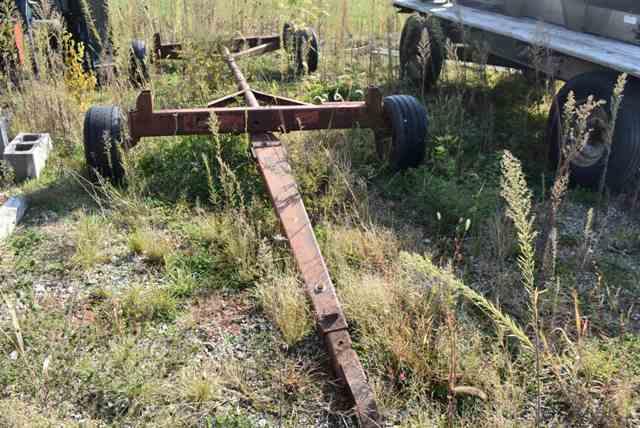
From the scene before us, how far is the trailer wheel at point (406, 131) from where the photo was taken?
14.3ft

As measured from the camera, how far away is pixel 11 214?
3.83 metres

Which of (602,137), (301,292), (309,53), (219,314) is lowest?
(219,314)

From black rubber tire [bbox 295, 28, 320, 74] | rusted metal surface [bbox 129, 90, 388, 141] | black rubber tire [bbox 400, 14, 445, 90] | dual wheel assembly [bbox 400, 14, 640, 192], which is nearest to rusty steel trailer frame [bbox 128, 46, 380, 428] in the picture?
rusted metal surface [bbox 129, 90, 388, 141]

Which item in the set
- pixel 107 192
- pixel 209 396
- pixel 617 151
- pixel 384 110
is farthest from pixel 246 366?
pixel 617 151

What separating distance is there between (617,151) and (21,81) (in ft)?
15.9

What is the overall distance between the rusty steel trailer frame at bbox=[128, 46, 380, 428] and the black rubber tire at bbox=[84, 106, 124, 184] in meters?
0.12

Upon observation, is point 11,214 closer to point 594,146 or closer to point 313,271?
point 313,271

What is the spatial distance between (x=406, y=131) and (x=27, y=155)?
2.61m

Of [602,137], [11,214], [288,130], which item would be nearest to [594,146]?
[602,137]

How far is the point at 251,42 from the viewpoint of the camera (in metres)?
7.17

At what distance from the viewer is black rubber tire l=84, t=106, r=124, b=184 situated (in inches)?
160

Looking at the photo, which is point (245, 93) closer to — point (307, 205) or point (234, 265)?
point (307, 205)

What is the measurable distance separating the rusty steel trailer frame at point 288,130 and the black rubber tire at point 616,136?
54.3 inches

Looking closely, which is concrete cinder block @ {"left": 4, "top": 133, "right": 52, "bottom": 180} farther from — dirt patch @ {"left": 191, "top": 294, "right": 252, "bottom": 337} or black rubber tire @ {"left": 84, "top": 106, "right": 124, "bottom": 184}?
dirt patch @ {"left": 191, "top": 294, "right": 252, "bottom": 337}
